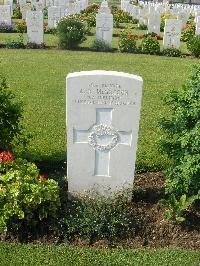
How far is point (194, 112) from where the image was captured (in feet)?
16.8

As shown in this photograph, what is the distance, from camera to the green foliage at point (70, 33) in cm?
1636

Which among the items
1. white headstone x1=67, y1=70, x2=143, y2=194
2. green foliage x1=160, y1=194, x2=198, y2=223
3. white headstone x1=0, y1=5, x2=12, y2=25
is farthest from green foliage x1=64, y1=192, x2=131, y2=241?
white headstone x1=0, y1=5, x2=12, y2=25

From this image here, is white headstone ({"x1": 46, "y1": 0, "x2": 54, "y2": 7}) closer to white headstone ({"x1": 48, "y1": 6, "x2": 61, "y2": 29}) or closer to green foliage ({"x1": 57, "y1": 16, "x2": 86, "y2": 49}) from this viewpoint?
white headstone ({"x1": 48, "y1": 6, "x2": 61, "y2": 29})

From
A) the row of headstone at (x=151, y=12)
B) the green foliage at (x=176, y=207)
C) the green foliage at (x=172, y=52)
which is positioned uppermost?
the row of headstone at (x=151, y=12)

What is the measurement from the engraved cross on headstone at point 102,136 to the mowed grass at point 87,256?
1139 mm

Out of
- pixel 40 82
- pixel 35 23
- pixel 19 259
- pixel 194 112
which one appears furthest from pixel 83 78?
pixel 35 23

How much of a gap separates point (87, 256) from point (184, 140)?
1.74 m

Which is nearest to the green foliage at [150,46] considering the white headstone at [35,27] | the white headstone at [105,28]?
the white headstone at [105,28]

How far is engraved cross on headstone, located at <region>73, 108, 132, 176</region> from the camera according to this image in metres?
5.05

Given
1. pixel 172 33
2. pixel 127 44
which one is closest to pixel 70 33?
pixel 127 44

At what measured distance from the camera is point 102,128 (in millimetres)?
5109

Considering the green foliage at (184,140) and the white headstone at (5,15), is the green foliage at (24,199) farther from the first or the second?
the white headstone at (5,15)

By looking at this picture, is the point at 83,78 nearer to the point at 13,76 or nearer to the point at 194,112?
the point at 194,112

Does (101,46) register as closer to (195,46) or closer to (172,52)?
(172,52)
